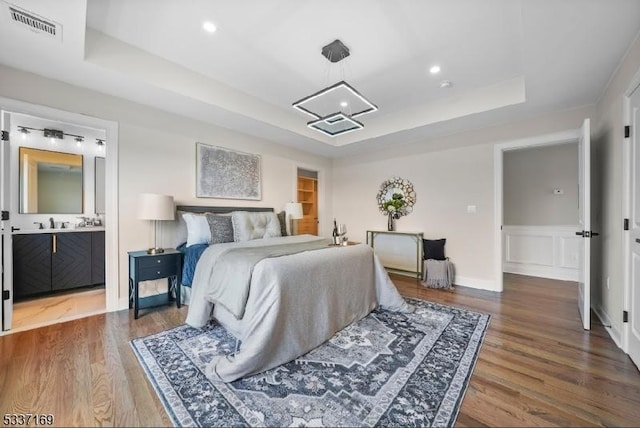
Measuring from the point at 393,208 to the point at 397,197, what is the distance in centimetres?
23

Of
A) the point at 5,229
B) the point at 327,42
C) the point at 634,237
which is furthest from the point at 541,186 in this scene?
the point at 5,229

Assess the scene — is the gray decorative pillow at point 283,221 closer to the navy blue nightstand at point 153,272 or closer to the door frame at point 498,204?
the navy blue nightstand at point 153,272

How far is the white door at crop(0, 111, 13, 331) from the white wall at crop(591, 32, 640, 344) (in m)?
5.33

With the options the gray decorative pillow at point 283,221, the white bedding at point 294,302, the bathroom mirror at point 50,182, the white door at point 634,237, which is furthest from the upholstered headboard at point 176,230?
the white door at point 634,237

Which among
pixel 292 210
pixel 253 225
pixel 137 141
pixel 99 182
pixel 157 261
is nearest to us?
pixel 157 261

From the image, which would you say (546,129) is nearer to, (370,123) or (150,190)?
(370,123)

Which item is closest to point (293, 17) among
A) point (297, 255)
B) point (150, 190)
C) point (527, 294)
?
point (297, 255)

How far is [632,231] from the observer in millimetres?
2023

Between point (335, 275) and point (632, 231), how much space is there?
2389 millimetres

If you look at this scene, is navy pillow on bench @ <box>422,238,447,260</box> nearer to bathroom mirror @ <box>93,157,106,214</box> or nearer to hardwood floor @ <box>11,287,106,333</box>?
hardwood floor @ <box>11,287,106,333</box>

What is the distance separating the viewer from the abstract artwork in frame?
3.76 m

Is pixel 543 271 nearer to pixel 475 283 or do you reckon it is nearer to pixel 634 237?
pixel 475 283

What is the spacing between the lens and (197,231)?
3248 millimetres

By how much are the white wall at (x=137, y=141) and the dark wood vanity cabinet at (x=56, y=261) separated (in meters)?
1.25
